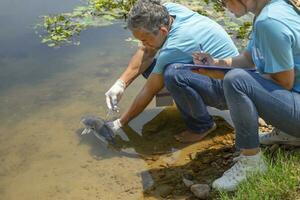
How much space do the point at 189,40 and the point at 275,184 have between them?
1.26 metres

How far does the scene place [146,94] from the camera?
362cm

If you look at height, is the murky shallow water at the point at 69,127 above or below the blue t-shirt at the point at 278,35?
below

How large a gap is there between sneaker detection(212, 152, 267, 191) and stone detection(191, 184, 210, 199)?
0.08 meters

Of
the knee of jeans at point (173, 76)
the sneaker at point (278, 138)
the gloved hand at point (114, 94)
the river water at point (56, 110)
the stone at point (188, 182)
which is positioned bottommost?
the river water at point (56, 110)

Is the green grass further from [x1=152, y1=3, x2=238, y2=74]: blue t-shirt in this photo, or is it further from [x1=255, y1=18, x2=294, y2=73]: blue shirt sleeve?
[x1=152, y1=3, x2=238, y2=74]: blue t-shirt

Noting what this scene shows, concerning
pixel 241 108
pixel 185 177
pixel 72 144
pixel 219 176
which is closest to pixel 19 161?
pixel 72 144

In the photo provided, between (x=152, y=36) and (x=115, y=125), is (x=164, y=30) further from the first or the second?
(x=115, y=125)

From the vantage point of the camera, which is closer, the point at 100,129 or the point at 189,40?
the point at 189,40

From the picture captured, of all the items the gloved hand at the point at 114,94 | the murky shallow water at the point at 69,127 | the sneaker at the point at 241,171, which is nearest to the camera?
the sneaker at the point at 241,171

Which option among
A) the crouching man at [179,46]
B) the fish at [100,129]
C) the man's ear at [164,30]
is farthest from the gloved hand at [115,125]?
the man's ear at [164,30]

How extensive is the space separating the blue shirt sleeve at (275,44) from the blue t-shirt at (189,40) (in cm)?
86

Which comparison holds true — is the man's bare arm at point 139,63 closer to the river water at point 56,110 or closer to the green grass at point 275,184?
the river water at point 56,110

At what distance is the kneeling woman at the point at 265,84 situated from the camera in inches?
97.7

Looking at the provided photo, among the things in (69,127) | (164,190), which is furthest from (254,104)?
(69,127)
